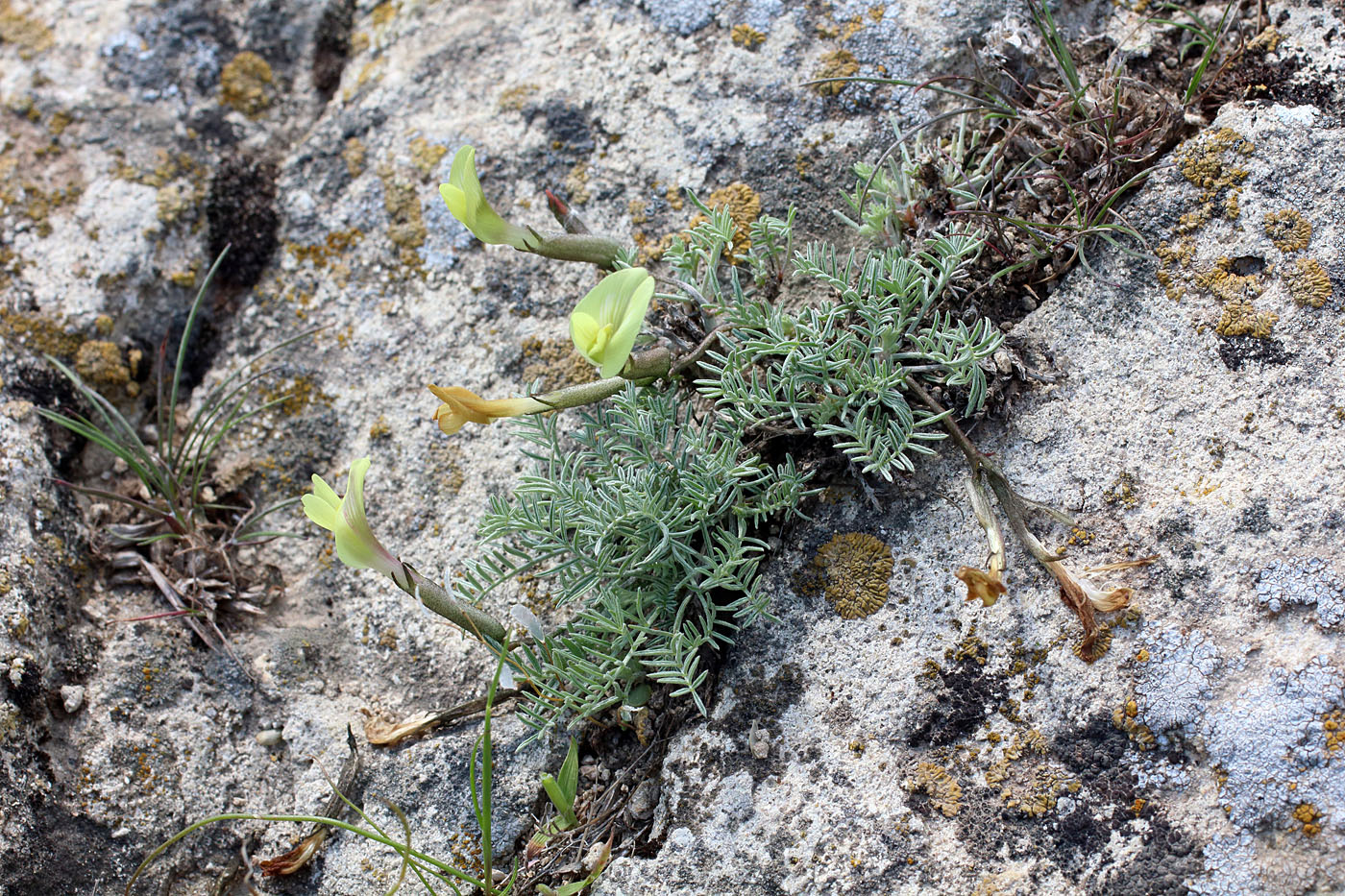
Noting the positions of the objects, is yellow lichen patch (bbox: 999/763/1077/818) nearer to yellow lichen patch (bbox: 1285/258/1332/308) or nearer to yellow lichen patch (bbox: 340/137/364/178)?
yellow lichen patch (bbox: 1285/258/1332/308)

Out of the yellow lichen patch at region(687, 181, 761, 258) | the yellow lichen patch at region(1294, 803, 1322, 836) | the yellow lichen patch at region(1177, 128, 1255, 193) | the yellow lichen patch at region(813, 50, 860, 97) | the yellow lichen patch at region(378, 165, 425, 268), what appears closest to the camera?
the yellow lichen patch at region(1294, 803, 1322, 836)

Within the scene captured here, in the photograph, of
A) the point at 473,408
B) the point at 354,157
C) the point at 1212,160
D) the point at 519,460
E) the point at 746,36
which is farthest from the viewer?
the point at 354,157

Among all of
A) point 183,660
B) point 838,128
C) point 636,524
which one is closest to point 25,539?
point 183,660

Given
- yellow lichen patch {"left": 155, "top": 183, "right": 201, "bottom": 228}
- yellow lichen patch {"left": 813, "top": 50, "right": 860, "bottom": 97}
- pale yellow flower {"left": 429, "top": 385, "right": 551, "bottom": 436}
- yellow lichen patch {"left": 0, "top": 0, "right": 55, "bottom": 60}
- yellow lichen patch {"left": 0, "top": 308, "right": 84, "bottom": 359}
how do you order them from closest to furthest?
pale yellow flower {"left": 429, "top": 385, "right": 551, "bottom": 436} < yellow lichen patch {"left": 813, "top": 50, "right": 860, "bottom": 97} < yellow lichen patch {"left": 0, "top": 308, "right": 84, "bottom": 359} < yellow lichen patch {"left": 155, "top": 183, "right": 201, "bottom": 228} < yellow lichen patch {"left": 0, "top": 0, "right": 55, "bottom": 60}

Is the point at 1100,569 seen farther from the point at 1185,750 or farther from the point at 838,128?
the point at 838,128

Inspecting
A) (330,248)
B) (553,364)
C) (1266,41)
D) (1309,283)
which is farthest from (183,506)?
(1266,41)

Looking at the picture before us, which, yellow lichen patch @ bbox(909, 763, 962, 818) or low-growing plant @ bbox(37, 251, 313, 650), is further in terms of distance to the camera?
low-growing plant @ bbox(37, 251, 313, 650)

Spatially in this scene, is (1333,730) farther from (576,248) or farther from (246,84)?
(246,84)

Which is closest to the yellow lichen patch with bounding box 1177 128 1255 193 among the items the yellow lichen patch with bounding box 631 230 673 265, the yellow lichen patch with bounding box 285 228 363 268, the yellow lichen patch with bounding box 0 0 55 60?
the yellow lichen patch with bounding box 631 230 673 265
